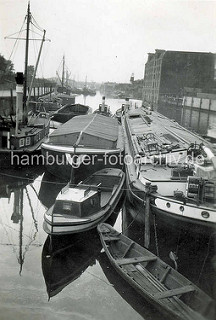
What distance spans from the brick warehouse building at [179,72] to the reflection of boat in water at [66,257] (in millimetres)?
78848

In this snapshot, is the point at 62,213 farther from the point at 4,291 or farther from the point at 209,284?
the point at 209,284

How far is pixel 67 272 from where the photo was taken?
1198 centimetres

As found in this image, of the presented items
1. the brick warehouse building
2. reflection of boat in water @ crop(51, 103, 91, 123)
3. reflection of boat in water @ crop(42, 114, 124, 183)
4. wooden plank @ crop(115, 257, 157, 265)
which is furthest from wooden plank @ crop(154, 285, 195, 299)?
the brick warehouse building

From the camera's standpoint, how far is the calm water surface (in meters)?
9.97

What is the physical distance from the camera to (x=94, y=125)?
2588 cm

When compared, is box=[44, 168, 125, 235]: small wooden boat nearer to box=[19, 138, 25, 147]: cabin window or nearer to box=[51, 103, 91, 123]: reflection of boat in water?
box=[19, 138, 25, 147]: cabin window

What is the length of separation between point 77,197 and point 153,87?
9448 cm

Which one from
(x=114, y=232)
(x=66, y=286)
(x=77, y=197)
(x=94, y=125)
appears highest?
(x=94, y=125)

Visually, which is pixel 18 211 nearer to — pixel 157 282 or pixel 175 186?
pixel 175 186

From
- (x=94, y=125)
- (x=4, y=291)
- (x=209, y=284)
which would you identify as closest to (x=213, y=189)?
(x=209, y=284)

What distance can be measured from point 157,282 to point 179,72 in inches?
3576

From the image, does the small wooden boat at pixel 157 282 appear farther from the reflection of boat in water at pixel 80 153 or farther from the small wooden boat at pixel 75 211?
the reflection of boat in water at pixel 80 153

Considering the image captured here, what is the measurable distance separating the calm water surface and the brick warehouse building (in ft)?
256

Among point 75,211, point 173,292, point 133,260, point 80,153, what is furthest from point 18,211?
point 173,292
